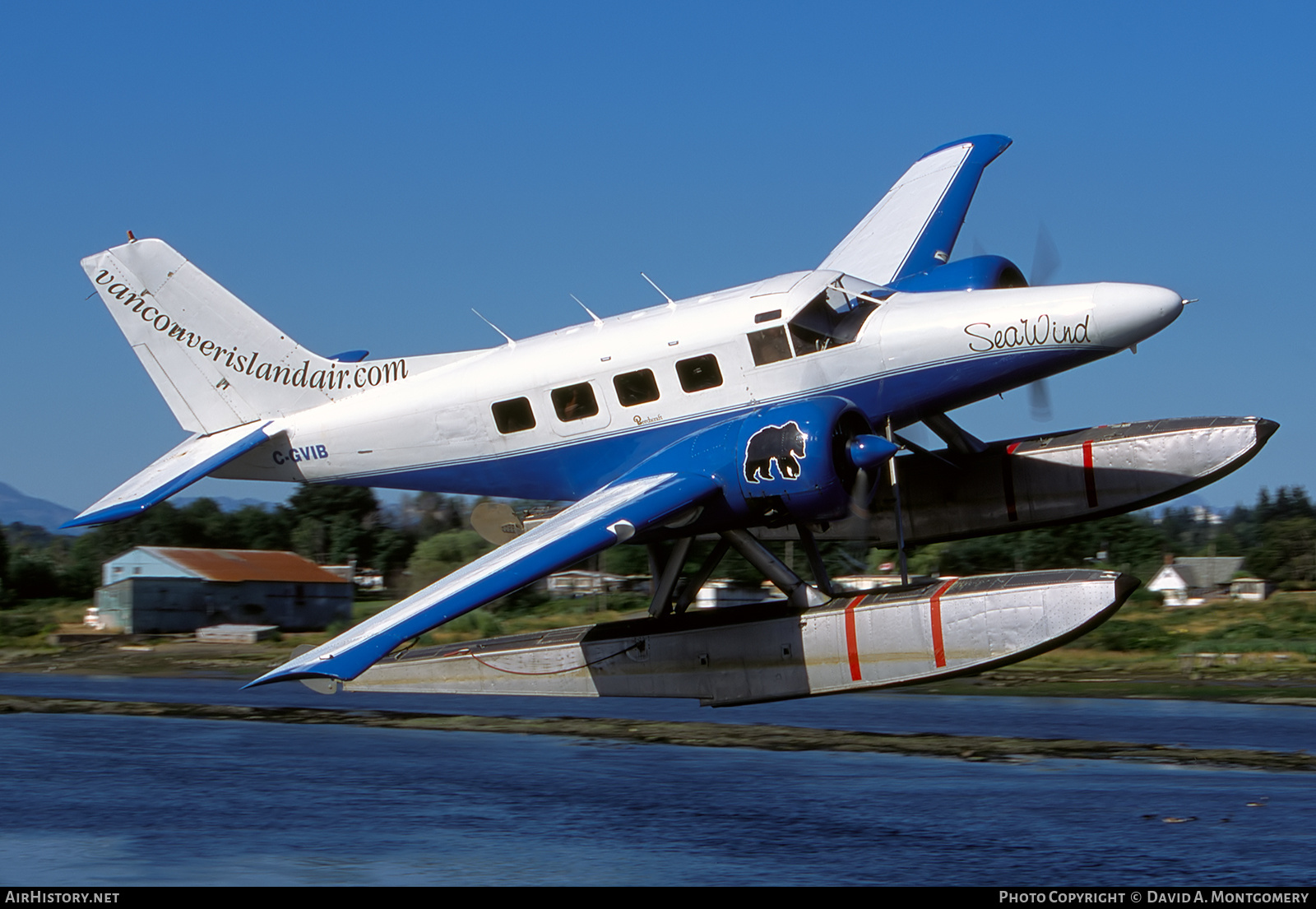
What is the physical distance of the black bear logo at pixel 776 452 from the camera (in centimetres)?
1611

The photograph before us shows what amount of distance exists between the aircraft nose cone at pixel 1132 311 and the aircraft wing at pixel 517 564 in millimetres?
5053

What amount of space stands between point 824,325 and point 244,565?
200ft

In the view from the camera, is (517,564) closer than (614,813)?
Yes

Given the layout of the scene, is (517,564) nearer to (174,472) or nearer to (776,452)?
(776,452)

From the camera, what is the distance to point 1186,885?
60.2ft

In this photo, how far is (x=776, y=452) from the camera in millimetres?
16234

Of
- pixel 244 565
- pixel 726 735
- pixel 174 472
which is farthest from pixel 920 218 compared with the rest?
pixel 244 565

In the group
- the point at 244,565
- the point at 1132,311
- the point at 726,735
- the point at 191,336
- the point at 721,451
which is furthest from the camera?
the point at 244,565

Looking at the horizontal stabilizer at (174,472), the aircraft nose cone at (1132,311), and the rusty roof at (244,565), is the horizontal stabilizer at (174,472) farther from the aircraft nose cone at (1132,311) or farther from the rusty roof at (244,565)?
the rusty roof at (244,565)

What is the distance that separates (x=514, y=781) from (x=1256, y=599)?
2627 inches

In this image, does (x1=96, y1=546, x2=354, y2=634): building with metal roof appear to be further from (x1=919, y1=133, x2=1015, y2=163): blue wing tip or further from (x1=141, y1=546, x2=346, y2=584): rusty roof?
(x1=919, y1=133, x2=1015, y2=163): blue wing tip

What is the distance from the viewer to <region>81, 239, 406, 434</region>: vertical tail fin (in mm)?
20844
